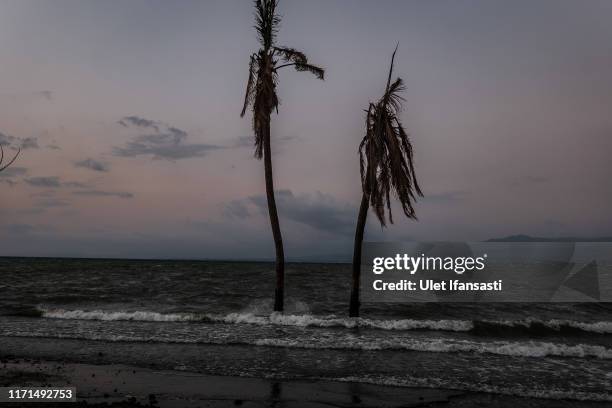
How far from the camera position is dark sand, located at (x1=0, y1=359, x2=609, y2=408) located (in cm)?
899

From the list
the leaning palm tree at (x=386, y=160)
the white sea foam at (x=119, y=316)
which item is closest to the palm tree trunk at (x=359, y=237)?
the leaning palm tree at (x=386, y=160)

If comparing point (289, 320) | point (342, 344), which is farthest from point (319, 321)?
point (342, 344)

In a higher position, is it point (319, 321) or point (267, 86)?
point (267, 86)

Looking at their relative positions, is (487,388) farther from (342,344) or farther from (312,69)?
(312,69)

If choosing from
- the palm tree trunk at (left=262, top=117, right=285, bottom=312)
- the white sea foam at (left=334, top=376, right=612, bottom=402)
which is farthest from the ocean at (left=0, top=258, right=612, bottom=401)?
the palm tree trunk at (left=262, top=117, right=285, bottom=312)

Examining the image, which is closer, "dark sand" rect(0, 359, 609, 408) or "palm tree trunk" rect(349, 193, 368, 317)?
"dark sand" rect(0, 359, 609, 408)

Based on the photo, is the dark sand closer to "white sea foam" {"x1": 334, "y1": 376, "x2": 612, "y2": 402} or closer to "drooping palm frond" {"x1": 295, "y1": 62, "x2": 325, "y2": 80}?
"white sea foam" {"x1": 334, "y1": 376, "x2": 612, "y2": 402}

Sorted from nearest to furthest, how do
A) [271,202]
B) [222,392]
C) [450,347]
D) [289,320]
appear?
1. [222,392]
2. [450,347]
3. [271,202]
4. [289,320]

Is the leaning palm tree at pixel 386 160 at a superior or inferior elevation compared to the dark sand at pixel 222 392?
superior

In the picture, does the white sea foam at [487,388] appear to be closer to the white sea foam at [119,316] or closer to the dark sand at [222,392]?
the dark sand at [222,392]

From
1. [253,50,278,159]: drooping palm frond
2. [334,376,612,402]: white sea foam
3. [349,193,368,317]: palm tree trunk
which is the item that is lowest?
[334,376,612,402]: white sea foam

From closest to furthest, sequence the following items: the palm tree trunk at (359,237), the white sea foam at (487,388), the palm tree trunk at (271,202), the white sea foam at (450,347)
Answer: the white sea foam at (487,388) < the white sea foam at (450,347) < the palm tree trunk at (359,237) < the palm tree trunk at (271,202)

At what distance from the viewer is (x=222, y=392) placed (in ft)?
31.9

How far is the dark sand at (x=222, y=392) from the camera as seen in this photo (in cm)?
899
